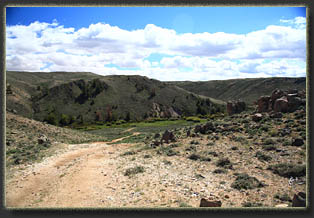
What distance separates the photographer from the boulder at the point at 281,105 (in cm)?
1442

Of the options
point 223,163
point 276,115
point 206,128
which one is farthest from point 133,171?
point 276,115

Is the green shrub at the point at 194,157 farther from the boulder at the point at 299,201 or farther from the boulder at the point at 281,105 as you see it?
the boulder at the point at 281,105

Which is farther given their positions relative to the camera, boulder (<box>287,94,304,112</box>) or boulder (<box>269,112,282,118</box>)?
boulder (<box>269,112,282,118</box>)

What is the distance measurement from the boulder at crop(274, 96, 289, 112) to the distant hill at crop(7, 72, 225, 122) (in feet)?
215

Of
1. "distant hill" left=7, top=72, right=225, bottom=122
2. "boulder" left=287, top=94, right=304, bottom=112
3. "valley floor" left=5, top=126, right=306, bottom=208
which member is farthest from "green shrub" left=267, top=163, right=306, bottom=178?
"distant hill" left=7, top=72, right=225, bottom=122

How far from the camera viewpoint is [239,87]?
141 m

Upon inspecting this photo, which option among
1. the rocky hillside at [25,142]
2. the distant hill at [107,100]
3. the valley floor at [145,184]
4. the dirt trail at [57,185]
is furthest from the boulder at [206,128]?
the distant hill at [107,100]

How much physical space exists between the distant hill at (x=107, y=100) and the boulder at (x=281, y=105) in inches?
2579

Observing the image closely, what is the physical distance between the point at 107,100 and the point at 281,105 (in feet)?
264

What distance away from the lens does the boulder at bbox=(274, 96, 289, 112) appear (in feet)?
47.3

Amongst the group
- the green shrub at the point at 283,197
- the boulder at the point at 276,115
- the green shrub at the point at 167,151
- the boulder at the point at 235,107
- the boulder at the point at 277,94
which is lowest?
the green shrub at the point at 283,197

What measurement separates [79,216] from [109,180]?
301 centimetres

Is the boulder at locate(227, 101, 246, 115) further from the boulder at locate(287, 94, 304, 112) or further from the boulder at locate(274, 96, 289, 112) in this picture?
the boulder at locate(287, 94, 304, 112)

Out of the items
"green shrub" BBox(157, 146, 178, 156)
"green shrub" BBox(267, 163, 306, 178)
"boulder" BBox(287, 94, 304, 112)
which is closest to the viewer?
"green shrub" BBox(267, 163, 306, 178)
